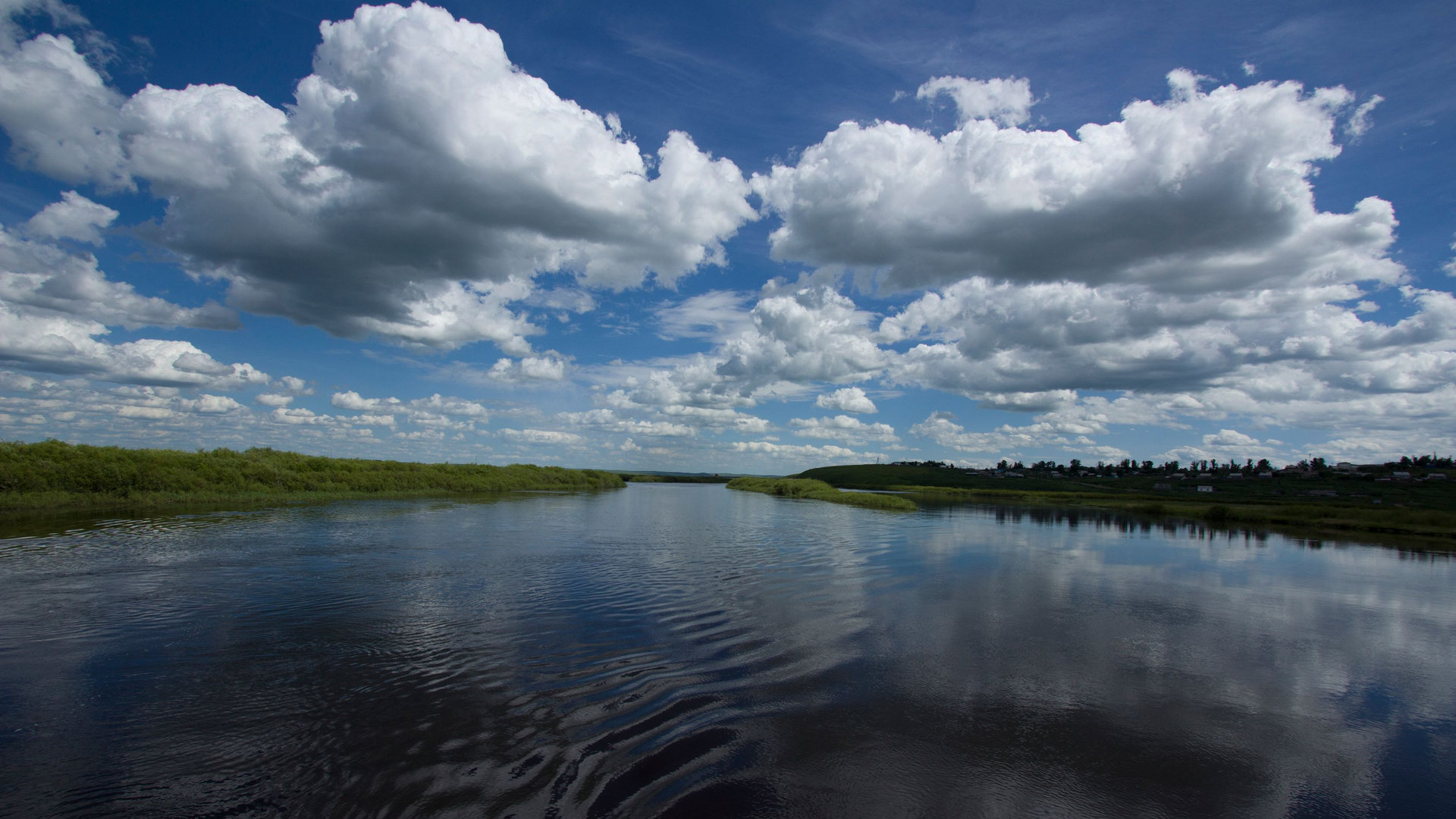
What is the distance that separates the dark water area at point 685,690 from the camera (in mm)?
5977

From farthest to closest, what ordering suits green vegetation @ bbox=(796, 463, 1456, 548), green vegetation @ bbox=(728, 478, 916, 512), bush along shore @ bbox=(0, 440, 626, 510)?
green vegetation @ bbox=(728, 478, 916, 512)
green vegetation @ bbox=(796, 463, 1456, 548)
bush along shore @ bbox=(0, 440, 626, 510)

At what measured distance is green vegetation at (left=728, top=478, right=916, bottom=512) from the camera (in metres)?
55.0

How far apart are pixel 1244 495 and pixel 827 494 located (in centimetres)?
5486

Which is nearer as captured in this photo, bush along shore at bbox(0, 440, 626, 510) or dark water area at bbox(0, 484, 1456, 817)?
dark water area at bbox(0, 484, 1456, 817)

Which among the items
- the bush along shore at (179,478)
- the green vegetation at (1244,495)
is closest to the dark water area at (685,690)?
the bush along shore at (179,478)

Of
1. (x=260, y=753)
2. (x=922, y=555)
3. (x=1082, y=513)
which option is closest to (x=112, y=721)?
(x=260, y=753)

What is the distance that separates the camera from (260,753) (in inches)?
248

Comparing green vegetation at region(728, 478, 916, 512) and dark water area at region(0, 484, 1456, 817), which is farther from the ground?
dark water area at region(0, 484, 1456, 817)

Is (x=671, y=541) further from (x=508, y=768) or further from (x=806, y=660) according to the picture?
(x=508, y=768)

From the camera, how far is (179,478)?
32250 mm

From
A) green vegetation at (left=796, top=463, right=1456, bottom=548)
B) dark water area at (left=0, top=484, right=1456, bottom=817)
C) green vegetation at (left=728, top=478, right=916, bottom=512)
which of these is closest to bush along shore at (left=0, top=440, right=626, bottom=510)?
dark water area at (left=0, top=484, right=1456, bottom=817)

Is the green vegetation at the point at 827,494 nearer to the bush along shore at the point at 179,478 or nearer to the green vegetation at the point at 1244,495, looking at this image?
the green vegetation at the point at 1244,495

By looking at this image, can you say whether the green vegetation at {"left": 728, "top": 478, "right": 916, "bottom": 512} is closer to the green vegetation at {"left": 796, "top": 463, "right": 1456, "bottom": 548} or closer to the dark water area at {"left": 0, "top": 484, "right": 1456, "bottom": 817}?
the green vegetation at {"left": 796, "top": 463, "right": 1456, "bottom": 548}

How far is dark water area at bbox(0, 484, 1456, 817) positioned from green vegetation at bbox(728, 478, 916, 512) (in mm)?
36419
